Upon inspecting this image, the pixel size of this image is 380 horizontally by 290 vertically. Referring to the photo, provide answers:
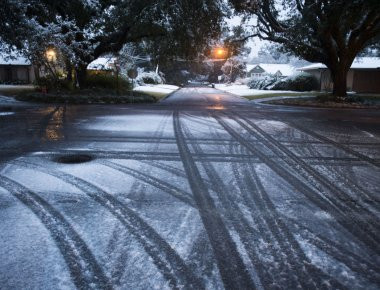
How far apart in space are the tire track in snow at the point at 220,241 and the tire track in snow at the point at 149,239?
315 millimetres

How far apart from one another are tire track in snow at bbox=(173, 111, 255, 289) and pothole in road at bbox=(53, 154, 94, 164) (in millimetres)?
2226

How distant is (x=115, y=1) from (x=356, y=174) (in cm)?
2080

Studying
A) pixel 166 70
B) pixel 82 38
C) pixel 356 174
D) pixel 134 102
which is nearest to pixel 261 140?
pixel 356 174

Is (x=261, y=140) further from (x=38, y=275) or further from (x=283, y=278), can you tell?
(x=38, y=275)

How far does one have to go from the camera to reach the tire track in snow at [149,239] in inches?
120

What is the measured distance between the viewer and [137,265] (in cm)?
321

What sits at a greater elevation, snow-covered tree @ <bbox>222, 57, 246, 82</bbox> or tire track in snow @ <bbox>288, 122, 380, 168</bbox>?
snow-covered tree @ <bbox>222, 57, 246, 82</bbox>

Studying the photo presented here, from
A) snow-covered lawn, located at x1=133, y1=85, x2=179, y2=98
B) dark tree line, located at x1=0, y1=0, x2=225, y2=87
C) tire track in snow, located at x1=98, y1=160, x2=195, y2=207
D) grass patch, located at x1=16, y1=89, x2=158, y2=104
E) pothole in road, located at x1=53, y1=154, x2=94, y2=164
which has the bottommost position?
tire track in snow, located at x1=98, y1=160, x2=195, y2=207

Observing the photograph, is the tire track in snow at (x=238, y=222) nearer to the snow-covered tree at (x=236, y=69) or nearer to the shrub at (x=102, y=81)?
the shrub at (x=102, y=81)

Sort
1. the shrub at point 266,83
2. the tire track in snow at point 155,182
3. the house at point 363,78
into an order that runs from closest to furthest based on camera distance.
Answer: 1. the tire track in snow at point 155,182
2. the house at point 363,78
3. the shrub at point 266,83

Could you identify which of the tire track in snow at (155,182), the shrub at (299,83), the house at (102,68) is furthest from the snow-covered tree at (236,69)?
the tire track in snow at (155,182)

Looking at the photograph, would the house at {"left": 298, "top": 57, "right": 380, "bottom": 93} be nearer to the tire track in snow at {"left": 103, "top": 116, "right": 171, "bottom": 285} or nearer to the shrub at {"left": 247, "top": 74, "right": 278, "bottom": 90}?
the shrub at {"left": 247, "top": 74, "right": 278, "bottom": 90}

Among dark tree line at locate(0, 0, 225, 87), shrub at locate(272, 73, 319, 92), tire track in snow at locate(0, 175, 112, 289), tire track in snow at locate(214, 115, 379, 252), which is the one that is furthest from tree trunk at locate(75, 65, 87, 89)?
shrub at locate(272, 73, 319, 92)

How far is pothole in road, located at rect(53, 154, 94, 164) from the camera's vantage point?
687cm
